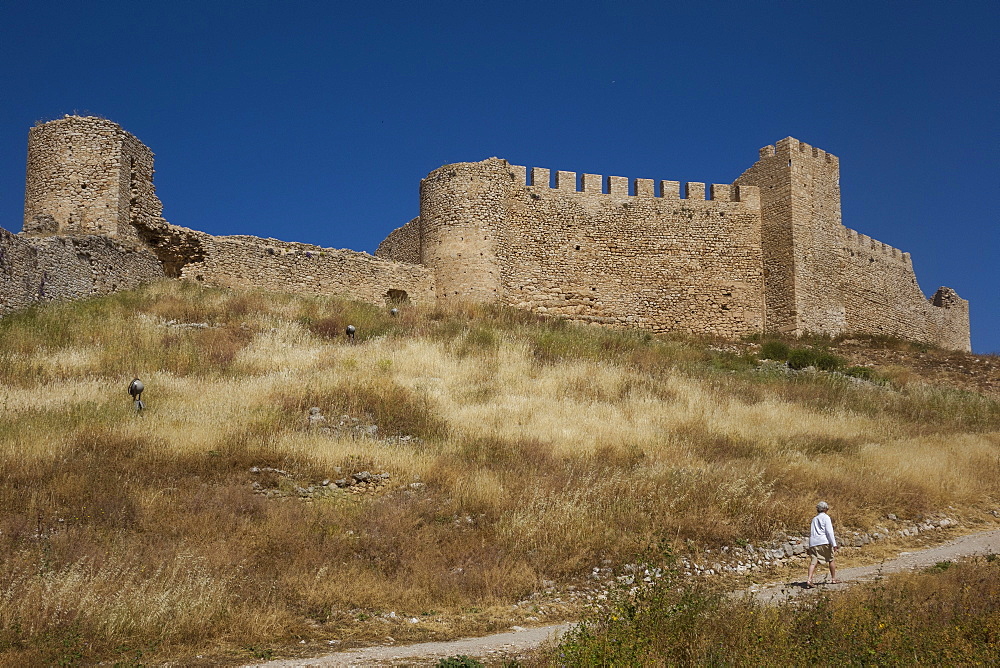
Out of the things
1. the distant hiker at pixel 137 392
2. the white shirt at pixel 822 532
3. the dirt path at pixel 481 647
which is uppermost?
the distant hiker at pixel 137 392

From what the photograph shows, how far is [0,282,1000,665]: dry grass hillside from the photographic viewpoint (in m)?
5.91

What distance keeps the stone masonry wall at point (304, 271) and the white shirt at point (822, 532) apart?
1449 cm

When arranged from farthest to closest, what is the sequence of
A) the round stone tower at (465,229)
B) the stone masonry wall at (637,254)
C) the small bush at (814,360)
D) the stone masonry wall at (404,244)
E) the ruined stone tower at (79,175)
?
the stone masonry wall at (404,244) → the stone masonry wall at (637,254) → the round stone tower at (465,229) → the small bush at (814,360) → the ruined stone tower at (79,175)

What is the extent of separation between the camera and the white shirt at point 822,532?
746 cm

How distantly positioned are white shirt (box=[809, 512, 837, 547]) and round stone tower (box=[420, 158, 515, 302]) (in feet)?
45.9

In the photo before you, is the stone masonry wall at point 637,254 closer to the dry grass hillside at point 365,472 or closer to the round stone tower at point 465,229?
the round stone tower at point 465,229

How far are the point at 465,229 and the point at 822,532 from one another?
15.2m

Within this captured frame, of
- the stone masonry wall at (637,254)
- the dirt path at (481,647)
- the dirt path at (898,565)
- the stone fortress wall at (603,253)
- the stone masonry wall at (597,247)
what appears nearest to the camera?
the dirt path at (481,647)

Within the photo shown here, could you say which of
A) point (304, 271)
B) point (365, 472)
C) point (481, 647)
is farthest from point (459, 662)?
point (304, 271)

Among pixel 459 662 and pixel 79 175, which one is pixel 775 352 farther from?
pixel 79 175

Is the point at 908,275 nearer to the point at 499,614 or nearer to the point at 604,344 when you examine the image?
the point at 604,344

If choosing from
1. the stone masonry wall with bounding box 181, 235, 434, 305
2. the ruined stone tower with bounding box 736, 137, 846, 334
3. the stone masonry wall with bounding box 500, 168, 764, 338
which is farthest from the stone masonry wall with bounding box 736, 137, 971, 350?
the stone masonry wall with bounding box 181, 235, 434, 305

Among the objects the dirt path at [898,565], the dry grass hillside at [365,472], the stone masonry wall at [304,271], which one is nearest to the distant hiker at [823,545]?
the dirt path at [898,565]

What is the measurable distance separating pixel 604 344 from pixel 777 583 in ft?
32.8
